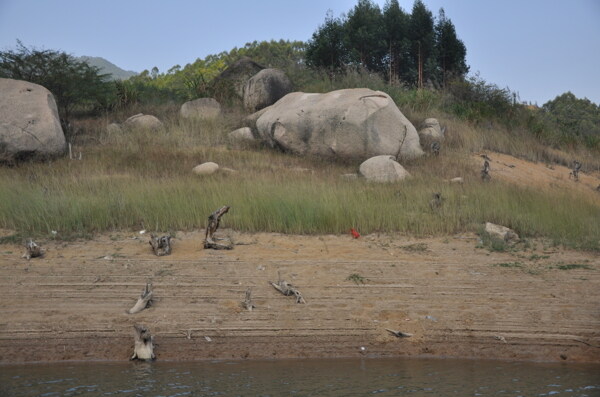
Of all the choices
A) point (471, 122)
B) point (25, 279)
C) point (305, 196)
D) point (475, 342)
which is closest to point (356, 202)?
point (305, 196)

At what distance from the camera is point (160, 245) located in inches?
373

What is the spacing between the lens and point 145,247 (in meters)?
9.80

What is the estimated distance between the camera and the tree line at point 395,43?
31.8 m

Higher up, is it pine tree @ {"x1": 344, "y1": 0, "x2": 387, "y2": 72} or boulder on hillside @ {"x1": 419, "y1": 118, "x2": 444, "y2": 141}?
pine tree @ {"x1": 344, "y1": 0, "x2": 387, "y2": 72}

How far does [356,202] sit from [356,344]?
450 cm

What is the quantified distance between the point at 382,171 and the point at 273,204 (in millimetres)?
4055

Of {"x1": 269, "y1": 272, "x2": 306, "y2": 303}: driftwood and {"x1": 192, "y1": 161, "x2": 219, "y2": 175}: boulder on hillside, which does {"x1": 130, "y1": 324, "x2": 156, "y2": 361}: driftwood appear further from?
{"x1": 192, "y1": 161, "x2": 219, "y2": 175}: boulder on hillside

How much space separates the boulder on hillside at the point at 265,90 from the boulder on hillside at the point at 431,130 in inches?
179

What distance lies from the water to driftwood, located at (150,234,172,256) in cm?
283

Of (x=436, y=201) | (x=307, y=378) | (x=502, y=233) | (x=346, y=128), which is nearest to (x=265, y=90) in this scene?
(x=346, y=128)

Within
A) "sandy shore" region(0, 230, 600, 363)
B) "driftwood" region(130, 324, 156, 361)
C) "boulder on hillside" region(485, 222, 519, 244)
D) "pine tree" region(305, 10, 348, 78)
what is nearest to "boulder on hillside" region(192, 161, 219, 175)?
"sandy shore" region(0, 230, 600, 363)

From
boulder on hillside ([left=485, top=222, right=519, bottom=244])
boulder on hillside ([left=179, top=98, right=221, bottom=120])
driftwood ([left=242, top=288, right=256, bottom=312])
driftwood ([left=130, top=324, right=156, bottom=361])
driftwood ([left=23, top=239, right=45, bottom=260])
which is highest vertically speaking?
boulder on hillside ([left=179, top=98, right=221, bottom=120])

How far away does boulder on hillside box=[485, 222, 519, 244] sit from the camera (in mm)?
10430

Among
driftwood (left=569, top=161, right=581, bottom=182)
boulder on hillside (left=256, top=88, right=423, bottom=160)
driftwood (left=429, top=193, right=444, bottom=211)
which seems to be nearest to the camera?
driftwood (left=429, top=193, right=444, bottom=211)
